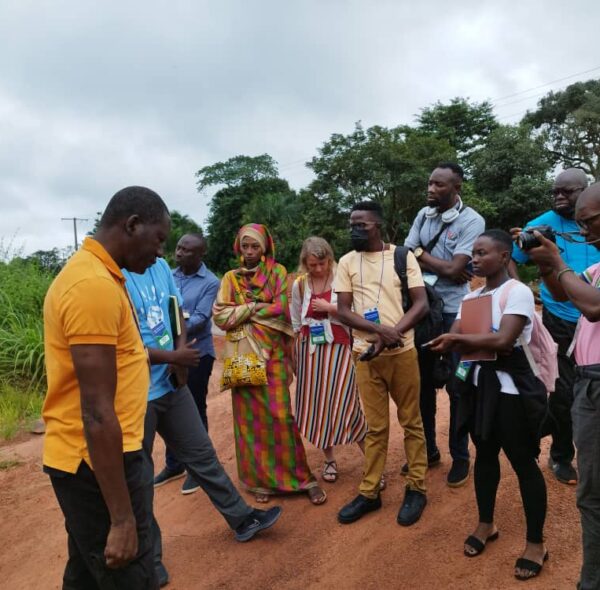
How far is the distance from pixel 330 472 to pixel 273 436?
58cm

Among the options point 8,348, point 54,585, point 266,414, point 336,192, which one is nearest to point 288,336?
point 266,414

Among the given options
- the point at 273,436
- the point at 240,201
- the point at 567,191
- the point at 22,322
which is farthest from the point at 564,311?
the point at 240,201

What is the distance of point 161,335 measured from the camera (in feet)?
9.68

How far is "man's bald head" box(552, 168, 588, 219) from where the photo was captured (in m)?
3.26

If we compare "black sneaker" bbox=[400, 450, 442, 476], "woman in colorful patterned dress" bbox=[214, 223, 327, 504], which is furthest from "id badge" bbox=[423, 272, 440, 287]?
"black sneaker" bbox=[400, 450, 442, 476]

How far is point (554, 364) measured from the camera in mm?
2691

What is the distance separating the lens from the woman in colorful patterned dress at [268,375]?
3863mm

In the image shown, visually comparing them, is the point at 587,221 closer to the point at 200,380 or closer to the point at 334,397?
the point at 334,397

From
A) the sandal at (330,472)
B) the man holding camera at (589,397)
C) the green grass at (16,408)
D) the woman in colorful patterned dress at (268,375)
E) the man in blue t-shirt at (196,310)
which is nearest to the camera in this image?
the man holding camera at (589,397)

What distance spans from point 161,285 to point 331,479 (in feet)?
6.85

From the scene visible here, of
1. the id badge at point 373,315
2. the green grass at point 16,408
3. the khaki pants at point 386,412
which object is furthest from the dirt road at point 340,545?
the green grass at point 16,408

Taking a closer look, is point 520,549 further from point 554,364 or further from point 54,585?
point 54,585

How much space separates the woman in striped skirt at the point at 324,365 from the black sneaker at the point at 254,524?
78cm

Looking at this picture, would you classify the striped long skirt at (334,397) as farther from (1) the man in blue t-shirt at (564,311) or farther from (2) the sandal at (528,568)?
(2) the sandal at (528,568)
